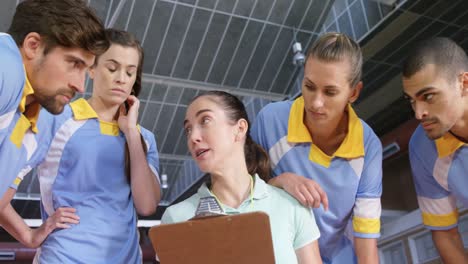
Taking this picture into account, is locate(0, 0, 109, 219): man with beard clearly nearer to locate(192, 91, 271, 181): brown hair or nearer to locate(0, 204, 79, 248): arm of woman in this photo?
locate(0, 204, 79, 248): arm of woman

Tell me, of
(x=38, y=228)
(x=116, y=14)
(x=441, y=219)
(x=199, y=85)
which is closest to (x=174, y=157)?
(x=199, y=85)

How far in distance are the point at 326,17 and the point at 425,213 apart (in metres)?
4.49

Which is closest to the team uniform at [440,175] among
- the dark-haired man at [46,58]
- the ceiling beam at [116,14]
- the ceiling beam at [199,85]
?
the dark-haired man at [46,58]

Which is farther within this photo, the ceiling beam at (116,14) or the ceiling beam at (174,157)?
the ceiling beam at (174,157)

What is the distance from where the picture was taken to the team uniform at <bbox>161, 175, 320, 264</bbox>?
2215 mm

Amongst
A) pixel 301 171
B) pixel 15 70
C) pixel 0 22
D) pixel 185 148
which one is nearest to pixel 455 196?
pixel 301 171

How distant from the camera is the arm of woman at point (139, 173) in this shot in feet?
8.25

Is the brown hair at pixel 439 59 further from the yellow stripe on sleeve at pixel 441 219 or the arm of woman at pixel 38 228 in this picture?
the arm of woman at pixel 38 228

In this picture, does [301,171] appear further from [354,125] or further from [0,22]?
[0,22]

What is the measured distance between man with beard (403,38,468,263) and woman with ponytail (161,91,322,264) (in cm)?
89

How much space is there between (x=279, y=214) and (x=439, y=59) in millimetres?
1226

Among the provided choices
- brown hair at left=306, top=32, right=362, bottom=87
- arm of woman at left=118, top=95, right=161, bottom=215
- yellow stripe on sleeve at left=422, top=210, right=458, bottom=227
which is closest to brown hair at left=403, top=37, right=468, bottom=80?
brown hair at left=306, top=32, right=362, bottom=87

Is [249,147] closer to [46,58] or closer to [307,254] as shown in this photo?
[307,254]

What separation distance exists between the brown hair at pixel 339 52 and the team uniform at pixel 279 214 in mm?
678
